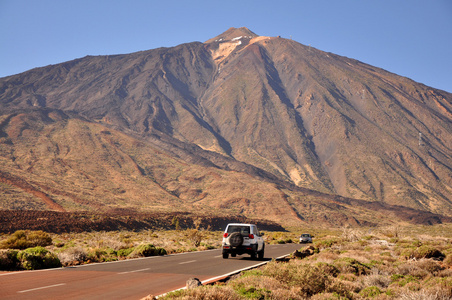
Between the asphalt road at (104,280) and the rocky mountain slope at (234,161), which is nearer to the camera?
the asphalt road at (104,280)

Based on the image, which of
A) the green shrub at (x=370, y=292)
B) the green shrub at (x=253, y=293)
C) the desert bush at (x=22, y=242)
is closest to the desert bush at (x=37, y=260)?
the desert bush at (x=22, y=242)


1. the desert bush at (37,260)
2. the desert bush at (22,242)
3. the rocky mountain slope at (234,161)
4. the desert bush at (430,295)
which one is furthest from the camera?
the rocky mountain slope at (234,161)

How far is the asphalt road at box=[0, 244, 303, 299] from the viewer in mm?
10273

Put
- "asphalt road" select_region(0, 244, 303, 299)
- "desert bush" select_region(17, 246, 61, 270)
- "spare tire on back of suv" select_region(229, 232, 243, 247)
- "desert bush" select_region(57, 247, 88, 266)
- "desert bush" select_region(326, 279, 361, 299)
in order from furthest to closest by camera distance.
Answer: "spare tire on back of suv" select_region(229, 232, 243, 247), "desert bush" select_region(57, 247, 88, 266), "desert bush" select_region(17, 246, 61, 270), "asphalt road" select_region(0, 244, 303, 299), "desert bush" select_region(326, 279, 361, 299)

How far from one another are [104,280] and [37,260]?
15.0 ft

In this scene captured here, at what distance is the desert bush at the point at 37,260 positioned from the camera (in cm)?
1507

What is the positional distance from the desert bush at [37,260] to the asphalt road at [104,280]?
2.84 feet

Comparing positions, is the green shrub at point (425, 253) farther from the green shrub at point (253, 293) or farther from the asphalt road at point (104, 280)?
the green shrub at point (253, 293)

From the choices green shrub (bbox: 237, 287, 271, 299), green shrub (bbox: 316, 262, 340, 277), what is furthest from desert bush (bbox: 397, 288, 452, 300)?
green shrub (bbox: 316, 262, 340, 277)

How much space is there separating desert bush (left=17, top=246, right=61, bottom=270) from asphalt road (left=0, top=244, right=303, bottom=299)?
2.84 ft

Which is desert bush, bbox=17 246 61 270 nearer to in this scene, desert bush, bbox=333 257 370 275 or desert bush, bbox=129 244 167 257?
desert bush, bbox=129 244 167 257

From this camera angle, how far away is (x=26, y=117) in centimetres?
12825

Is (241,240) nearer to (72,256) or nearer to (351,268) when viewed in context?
(351,268)

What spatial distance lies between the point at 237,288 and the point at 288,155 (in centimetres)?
15664
